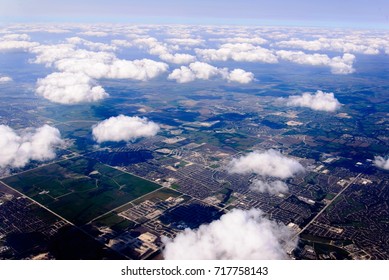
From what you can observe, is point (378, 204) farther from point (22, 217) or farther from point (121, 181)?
point (22, 217)

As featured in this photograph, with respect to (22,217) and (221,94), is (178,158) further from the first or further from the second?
(221,94)

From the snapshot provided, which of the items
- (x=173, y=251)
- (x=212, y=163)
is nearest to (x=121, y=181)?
(x=212, y=163)

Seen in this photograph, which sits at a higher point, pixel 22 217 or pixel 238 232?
pixel 238 232

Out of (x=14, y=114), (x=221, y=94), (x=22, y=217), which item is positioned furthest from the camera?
(x=221, y=94)

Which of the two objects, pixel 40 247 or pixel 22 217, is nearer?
pixel 40 247

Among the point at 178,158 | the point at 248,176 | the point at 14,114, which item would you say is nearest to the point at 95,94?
the point at 14,114

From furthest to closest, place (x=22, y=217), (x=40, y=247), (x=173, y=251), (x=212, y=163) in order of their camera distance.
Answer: (x=212, y=163) < (x=22, y=217) < (x=40, y=247) < (x=173, y=251)
